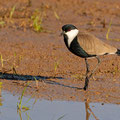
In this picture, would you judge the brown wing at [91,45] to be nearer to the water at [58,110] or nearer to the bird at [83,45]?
the bird at [83,45]

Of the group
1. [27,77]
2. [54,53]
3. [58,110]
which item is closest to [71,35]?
[27,77]

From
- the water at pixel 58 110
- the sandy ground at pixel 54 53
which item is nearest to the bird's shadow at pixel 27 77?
the sandy ground at pixel 54 53

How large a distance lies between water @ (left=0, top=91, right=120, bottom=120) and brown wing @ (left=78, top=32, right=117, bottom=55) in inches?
32.9

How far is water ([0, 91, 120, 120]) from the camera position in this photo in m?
5.77

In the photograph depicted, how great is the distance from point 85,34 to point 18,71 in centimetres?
153

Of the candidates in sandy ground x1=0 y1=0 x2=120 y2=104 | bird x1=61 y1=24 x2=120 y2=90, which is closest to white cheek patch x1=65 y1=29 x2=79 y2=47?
bird x1=61 y1=24 x2=120 y2=90

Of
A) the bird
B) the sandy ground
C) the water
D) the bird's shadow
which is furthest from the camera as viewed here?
the bird's shadow

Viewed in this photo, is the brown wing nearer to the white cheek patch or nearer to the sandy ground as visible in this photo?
the white cheek patch

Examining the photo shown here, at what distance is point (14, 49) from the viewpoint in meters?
9.12

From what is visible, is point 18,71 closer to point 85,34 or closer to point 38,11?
point 85,34

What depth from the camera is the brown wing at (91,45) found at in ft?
22.0

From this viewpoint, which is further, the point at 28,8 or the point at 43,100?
the point at 28,8

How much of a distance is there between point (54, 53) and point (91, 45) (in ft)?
7.57

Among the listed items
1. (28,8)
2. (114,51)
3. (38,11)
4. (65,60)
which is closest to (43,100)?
(114,51)
